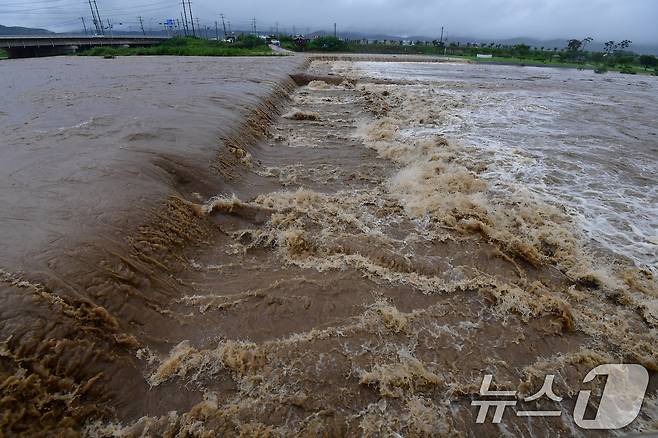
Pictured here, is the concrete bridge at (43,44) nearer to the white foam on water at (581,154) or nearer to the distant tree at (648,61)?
the white foam on water at (581,154)

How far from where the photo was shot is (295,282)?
460cm

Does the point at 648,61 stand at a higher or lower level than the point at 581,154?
higher

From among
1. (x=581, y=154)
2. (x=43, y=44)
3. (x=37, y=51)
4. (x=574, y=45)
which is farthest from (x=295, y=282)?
(x=574, y=45)

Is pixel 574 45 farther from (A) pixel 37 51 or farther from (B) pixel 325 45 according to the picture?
(A) pixel 37 51

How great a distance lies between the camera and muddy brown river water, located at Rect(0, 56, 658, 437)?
3066mm

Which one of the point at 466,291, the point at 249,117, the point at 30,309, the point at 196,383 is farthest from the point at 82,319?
the point at 249,117

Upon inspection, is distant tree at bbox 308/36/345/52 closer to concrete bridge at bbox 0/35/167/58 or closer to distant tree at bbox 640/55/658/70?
concrete bridge at bbox 0/35/167/58

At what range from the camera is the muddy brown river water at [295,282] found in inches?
121

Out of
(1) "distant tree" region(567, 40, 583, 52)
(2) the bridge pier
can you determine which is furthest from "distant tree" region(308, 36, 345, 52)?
Result: (1) "distant tree" region(567, 40, 583, 52)

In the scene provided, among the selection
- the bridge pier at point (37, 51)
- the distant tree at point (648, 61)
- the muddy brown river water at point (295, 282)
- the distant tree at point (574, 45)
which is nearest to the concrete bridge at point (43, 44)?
the bridge pier at point (37, 51)

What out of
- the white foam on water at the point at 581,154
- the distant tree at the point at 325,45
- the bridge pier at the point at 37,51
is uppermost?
the distant tree at the point at 325,45

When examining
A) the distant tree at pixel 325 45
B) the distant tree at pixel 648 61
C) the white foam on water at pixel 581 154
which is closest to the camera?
the white foam on water at pixel 581 154

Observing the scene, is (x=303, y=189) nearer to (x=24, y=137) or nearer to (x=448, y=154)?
(x=448, y=154)

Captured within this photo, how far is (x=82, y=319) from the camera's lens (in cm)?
326
